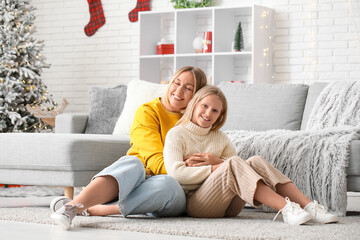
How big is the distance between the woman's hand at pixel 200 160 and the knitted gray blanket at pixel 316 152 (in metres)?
0.58

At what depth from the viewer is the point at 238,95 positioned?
395 centimetres

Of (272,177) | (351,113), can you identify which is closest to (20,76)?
(351,113)

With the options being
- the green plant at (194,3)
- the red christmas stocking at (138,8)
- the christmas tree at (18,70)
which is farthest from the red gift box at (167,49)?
the christmas tree at (18,70)

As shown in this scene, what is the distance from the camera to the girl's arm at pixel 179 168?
8.62ft

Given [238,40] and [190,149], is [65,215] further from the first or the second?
[238,40]

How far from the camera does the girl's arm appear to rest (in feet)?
8.62

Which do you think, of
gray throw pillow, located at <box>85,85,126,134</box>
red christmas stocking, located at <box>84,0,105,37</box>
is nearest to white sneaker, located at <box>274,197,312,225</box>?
gray throw pillow, located at <box>85,85,126,134</box>

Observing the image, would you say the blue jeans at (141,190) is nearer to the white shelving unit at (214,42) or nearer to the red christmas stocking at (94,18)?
the white shelving unit at (214,42)

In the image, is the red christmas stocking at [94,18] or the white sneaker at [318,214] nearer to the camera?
the white sneaker at [318,214]

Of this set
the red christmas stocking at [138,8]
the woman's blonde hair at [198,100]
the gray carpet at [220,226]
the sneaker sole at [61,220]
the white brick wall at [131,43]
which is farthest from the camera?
the red christmas stocking at [138,8]

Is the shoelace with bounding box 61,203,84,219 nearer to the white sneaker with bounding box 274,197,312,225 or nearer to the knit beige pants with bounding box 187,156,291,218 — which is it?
the knit beige pants with bounding box 187,156,291,218

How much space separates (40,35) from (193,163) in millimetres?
4666

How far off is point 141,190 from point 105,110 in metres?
1.98

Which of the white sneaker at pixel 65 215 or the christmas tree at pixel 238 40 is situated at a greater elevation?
the christmas tree at pixel 238 40
